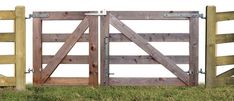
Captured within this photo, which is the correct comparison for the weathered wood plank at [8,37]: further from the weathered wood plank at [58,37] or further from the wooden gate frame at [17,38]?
the weathered wood plank at [58,37]

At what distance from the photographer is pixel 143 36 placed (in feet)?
33.7

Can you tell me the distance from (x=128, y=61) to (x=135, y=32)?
634 mm

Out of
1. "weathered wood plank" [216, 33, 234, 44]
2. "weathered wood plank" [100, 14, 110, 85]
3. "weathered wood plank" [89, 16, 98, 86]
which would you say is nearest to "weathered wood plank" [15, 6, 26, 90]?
"weathered wood plank" [89, 16, 98, 86]

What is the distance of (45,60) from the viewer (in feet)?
34.6

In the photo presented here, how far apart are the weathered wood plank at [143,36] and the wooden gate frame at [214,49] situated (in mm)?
504

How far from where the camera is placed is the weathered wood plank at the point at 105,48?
1027cm

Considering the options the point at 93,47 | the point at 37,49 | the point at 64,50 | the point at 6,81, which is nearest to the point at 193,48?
the point at 93,47

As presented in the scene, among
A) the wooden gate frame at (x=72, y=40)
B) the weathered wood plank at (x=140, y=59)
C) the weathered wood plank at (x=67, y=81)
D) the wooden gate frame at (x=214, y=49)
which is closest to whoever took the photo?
the wooden gate frame at (x=214, y=49)

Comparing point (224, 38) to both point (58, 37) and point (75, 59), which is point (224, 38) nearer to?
point (75, 59)

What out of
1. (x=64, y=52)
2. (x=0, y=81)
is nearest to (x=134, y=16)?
(x=64, y=52)

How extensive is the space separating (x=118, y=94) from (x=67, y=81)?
197cm

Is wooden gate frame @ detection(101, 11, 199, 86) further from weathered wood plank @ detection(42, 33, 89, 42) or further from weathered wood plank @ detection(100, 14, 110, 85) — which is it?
weathered wood plank @ detection(42, 33, 89, 42)

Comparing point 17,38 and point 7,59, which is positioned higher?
point 17,38

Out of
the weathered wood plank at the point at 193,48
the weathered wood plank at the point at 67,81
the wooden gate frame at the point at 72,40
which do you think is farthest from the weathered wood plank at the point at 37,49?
the weathered wood plank at the point at 193,48
